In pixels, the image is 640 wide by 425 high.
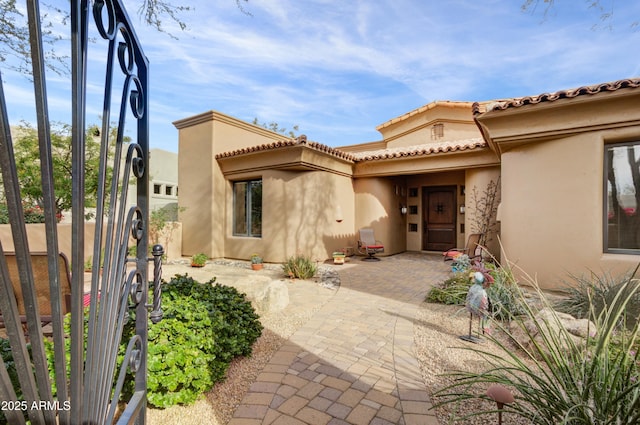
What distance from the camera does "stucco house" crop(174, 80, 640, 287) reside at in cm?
574

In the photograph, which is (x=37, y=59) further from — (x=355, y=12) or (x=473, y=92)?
(x=473, y=92)

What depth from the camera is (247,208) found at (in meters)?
10.7

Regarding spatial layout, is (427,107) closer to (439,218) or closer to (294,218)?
(439,218)

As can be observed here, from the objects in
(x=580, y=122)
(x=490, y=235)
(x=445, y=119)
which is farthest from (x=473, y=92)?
(x=580, y=122)

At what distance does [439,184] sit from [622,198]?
6.55 metres

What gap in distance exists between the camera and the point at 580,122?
19.0 ft

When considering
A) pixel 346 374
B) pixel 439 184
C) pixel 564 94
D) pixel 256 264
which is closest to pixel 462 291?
pixel 346 374

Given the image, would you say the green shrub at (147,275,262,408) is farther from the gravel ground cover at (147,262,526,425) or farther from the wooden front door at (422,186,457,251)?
the wooden front door at (422,186,457,251)

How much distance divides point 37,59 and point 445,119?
14.5m

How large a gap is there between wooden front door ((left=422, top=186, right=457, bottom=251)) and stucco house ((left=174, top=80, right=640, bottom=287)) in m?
0.04

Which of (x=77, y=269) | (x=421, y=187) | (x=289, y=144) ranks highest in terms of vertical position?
(x=289, y=144)

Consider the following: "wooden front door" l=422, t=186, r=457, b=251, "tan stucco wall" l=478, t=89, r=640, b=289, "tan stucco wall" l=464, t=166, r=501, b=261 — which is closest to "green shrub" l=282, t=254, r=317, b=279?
"tan stucco wall" l=478, t=89, r=640, b=289

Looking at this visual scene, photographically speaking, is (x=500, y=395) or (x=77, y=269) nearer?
(x=77, y=269)

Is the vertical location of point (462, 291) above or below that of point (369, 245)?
below
